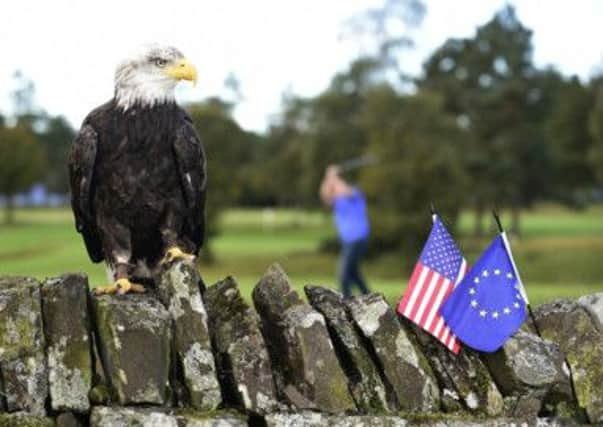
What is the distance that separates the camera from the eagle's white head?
5152 millimetres

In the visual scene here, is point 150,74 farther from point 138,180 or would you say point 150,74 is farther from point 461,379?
point 461,379

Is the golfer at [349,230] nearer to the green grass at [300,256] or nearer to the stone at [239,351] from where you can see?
the green grass at [300,256]

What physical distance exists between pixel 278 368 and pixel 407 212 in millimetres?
32259

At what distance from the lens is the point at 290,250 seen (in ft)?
144

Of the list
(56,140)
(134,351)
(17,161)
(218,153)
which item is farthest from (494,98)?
(134,351)

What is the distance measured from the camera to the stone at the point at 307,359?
14.5 ft

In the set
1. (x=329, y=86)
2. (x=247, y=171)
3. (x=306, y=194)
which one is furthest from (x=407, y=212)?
(x=247, y=171)

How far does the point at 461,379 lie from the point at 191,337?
1.33 meters

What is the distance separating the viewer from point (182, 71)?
16.9 feet

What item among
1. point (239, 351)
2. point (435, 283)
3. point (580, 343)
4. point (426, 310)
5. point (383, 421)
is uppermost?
point (435, 283)

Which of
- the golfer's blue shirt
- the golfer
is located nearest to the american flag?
the golfer

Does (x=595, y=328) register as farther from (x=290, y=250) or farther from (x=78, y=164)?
(x=290, y=250)

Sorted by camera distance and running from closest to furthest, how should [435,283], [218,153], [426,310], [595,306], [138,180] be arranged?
1. [426,310]
2. [435,283]
3. [595,306]
4. [138,180]
5. [218,153]

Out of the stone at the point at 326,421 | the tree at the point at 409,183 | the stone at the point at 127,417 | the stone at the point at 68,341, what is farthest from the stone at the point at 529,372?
the tree at the point at 409,183
